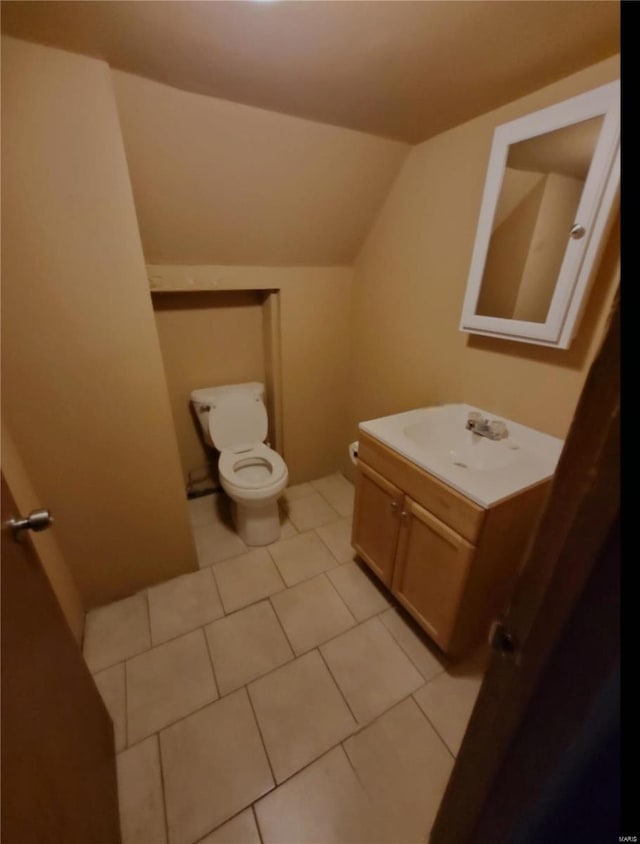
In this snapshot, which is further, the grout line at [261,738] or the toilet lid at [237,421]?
the toilet lid at [237,421]

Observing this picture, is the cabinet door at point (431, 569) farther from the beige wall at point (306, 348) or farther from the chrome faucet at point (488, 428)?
the beige wall at point (306, 348)

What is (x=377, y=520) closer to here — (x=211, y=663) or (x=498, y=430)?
(x=498, y=430)

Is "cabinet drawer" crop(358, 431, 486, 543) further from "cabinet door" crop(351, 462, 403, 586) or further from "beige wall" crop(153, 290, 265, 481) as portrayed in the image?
"beige wall" crop(153, 290, 265, 481)

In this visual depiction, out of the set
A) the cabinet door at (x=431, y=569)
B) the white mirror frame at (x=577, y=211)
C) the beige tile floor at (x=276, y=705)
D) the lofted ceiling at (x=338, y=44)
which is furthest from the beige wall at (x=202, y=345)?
the cabinet door at (x=431, y=569)

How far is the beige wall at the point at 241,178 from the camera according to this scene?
1207mm

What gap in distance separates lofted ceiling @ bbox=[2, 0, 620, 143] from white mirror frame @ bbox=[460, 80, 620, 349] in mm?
116

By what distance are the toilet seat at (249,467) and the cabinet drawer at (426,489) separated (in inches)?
20.6

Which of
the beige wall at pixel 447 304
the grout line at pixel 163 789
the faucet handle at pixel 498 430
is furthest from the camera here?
the faucet handle at pixel 498 430

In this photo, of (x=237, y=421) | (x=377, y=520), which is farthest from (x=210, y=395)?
(x=377, y=520)

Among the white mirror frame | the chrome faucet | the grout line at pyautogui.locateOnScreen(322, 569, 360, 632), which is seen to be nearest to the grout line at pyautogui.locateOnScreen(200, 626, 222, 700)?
the grout line at pyautogui.locateOnScreen(322, 569, 360, 632)

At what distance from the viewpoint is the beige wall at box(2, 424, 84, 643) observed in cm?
113

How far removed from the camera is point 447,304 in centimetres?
157

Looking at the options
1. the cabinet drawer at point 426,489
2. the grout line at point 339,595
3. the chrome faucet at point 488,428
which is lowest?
the grout line at point 339,595

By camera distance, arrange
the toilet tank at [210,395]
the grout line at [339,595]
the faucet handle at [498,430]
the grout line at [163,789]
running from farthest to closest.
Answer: the toilet tank at [210,395]
the grout line at [339,595]
the faucet handle at [498,430]
the grout line at [163,789]
